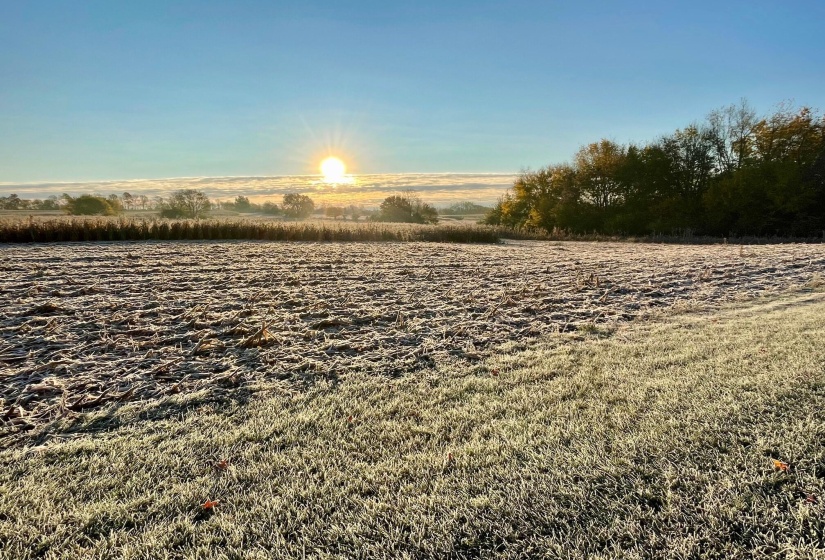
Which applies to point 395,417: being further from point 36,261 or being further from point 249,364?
point 36,261

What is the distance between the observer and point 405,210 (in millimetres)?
64125

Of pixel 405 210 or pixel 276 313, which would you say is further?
pixel 405 210

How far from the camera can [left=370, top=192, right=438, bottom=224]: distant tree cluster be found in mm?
63750

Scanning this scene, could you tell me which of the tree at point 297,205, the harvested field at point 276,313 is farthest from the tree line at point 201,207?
the harvested field at point 276,313

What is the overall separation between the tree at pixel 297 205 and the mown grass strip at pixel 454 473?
243 feet

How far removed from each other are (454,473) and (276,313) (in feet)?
17.1

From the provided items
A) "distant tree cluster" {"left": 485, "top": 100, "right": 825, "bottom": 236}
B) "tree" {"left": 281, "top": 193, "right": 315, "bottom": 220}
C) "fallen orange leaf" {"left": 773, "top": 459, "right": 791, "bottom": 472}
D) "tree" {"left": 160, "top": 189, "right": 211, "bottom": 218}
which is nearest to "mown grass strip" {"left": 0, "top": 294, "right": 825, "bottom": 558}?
"fallen orange leaf" {"left": 773, "top": 459, "right": 791, "bottom": 472}

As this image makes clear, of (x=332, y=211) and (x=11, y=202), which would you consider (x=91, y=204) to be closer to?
(x=11, y=202)

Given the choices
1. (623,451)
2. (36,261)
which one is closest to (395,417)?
(623,451)

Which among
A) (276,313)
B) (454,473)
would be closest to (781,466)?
(454,473)

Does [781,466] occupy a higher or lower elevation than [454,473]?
higher

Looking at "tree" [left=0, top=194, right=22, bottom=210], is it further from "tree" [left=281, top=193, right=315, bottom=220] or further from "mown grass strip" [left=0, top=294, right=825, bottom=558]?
"mown grass strip" [left=0, top=294, right=825, bottom=558]

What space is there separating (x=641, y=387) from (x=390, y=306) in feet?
15.4

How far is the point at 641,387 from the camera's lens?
12.5ft
